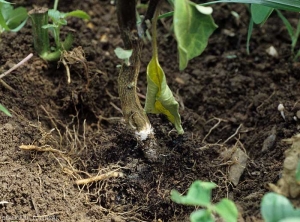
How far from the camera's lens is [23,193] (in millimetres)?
1145

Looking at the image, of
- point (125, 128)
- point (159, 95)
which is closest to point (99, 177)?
point (125, 128)

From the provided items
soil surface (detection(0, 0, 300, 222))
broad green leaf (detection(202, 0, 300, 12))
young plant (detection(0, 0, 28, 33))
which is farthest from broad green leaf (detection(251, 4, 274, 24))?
young plant (detection(0, 0, 28, 33))

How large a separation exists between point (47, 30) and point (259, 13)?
661 millimetres

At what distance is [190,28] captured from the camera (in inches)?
37.9

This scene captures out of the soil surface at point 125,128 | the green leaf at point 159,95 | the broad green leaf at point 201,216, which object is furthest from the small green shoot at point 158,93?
the broad green leaf at point 201,216

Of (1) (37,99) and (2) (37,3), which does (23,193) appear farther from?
(2) (37,3)

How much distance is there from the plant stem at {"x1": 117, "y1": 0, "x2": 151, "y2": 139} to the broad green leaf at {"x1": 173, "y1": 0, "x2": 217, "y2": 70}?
19 cm

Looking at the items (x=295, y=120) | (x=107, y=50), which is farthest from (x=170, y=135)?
(x=107, y=50)

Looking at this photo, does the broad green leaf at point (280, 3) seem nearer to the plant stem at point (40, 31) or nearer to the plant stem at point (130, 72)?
the plant stem at point (130, 72)

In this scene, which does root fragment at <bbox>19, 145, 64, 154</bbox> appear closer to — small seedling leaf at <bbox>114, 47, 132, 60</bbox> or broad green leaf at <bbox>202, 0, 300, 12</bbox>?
small seedling leaf at <bbox>114, 47, 132, 60</bbox>

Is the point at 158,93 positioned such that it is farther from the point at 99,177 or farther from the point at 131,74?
the point at 99,177

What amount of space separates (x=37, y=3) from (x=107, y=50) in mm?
346

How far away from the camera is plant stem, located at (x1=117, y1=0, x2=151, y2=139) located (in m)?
1.11

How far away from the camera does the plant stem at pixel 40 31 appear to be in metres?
1.45
